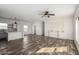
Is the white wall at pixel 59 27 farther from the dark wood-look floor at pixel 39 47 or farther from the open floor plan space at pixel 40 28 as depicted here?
Answer: the dark wood-look floor at pixel 39 47

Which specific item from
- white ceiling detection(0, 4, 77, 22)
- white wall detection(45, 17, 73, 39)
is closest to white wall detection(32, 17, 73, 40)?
white wall detection(45, 17, 73, 39)

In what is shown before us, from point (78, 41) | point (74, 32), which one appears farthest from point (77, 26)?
point (78, 41)

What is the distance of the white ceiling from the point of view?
2.31 meters

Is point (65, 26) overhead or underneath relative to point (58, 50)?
overhead

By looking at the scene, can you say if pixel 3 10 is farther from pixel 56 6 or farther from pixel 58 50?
pixel 58 50

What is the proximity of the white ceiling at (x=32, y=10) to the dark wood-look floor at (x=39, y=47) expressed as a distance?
0.51 m

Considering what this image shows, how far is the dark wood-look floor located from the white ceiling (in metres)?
0.51

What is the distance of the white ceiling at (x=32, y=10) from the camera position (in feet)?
7.59

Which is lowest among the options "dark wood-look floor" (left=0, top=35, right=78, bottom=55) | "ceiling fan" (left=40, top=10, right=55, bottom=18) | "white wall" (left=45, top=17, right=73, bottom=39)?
"dark wood-look floor" (left=0, top=35, right=78, bottom=55)

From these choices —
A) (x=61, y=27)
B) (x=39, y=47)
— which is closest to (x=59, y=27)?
(x=61, y=27)

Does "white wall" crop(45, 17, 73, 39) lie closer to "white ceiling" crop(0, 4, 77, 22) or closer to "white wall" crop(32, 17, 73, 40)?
"white wall" crop(32, 17, 73, 40)

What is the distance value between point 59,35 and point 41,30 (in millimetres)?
397

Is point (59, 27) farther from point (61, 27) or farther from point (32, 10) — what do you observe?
point (32, 10)

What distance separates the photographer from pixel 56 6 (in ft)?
7.68
